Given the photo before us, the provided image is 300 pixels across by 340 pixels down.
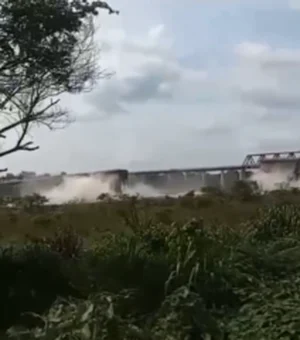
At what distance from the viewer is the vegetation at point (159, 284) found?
989cm

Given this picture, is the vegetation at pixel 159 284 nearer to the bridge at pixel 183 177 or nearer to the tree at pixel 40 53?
the tree at pixel 40 53

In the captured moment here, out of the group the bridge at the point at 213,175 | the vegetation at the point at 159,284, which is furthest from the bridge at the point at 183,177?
the vegetation at the point at 159,284

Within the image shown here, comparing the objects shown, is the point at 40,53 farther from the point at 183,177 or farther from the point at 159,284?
the point at 183,177

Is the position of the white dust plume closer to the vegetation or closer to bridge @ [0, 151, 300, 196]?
bridge @ [0, 151, 300, 196]

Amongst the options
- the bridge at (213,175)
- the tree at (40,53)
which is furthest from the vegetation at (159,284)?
the bridge at (213,175)

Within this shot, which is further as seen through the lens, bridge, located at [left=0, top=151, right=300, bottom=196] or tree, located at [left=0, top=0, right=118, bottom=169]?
bridge, located at [left=0, top=151, right=300, bottom=196]

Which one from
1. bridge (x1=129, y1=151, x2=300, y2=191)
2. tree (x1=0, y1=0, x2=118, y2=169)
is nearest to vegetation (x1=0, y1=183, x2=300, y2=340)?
tree (x1=0, y1=0, x2=118, y2=169)

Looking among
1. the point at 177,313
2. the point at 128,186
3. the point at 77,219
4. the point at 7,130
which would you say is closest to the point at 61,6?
the point at 7,130

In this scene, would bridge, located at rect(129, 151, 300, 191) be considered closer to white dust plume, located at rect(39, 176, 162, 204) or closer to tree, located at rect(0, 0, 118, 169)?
white dust plume, located at rect(39, 176, 162, 204)

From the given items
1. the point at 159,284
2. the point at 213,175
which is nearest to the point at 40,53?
the point at 159,284

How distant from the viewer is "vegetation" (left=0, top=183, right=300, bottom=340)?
9.89 metres

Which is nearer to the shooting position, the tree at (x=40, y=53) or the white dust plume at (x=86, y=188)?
the tree at (x=40, y=53)

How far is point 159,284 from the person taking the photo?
12742 millimetres

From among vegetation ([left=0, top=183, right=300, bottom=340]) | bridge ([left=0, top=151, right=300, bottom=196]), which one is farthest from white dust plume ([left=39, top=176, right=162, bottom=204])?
vegetation ([left=0, top=183, right=300, bottom=340])
